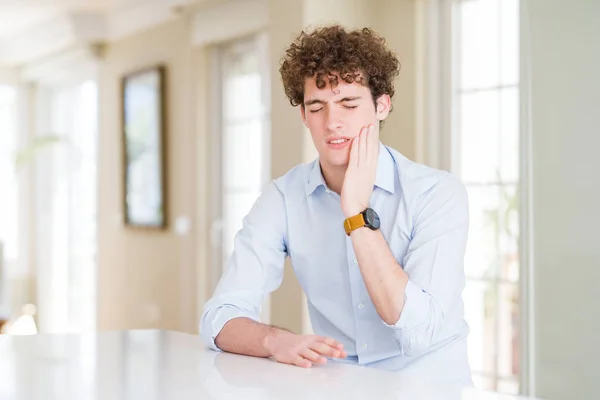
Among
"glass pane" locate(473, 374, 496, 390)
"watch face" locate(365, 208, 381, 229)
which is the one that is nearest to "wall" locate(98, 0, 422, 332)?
"glass pane" locate(473, 374, 496, 390)

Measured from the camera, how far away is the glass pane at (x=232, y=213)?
5.34 m

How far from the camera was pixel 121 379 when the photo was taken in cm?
156

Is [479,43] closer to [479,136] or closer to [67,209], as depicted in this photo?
[479,136]

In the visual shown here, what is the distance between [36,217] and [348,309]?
6659mm

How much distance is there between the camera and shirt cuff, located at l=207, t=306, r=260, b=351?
6.22 ft

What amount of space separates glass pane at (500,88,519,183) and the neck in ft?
5.76

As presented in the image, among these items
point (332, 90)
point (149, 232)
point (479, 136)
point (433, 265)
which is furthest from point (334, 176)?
point (149, 232)

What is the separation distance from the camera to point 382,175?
2.04 m

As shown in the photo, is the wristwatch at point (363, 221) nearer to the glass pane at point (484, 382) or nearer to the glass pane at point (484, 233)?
the glass pane at point (484, 233)

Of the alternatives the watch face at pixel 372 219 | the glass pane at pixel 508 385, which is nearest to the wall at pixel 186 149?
the glass pane at pixel 508 385

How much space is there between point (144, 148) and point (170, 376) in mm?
4913

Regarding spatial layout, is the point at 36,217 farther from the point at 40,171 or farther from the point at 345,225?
the point at 345,225

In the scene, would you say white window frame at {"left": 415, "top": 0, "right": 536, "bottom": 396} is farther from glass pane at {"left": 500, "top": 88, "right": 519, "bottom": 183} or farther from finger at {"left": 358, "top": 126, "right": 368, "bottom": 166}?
finger at {"left": 358, "top": 126, "right": 368, "bottom": 166}

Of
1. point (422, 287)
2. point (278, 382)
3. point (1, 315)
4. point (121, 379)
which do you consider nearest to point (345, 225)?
point (422, 287)
